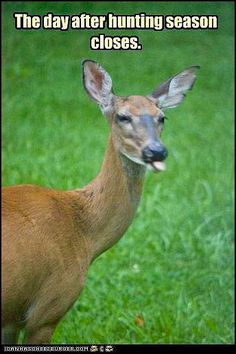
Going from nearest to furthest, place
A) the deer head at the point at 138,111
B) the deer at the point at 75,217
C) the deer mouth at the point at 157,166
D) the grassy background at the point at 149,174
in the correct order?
1. the deer mouth at the point at 157,166
2. the deer head at the point at 138,111
3. the deer at the point at 75,217
4. the grassy background at the point at 149,174

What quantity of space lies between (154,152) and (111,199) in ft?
1.93

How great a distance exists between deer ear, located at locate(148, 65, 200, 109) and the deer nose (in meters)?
0.40

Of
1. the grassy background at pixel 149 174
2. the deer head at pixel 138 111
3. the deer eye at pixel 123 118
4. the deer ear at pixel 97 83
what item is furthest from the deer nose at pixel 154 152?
the grassy background at pixel 149 174

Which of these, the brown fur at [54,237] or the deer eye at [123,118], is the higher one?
the deer eye at [123,118]

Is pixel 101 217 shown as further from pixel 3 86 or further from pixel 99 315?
pixel 3 86

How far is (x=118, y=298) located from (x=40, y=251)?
2.22 meters

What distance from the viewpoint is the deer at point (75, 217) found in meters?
4.03

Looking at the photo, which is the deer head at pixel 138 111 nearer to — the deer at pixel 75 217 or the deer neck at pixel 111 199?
the deer at pixel 75 217

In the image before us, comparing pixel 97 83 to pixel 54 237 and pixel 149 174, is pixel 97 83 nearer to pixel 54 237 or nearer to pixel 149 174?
pixel 54 237

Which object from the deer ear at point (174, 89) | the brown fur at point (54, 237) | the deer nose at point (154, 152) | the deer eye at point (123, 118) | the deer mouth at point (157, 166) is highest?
the deer ear at point (174, 89)

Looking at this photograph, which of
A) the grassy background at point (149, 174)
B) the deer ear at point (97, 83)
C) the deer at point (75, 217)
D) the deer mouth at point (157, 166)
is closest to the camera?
the deer mouth at point (157, 166)

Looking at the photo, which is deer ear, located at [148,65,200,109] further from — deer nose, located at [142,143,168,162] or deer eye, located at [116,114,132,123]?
deer nose, located at [142,143,168,162]

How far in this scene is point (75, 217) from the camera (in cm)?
443

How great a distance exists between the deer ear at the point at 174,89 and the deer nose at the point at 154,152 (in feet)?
1.31
